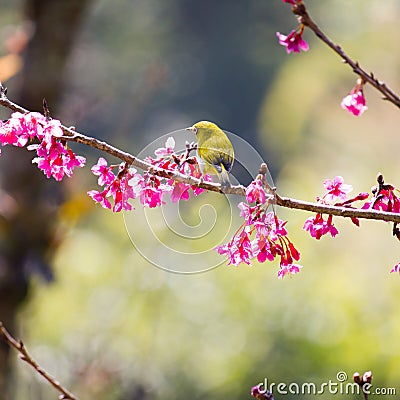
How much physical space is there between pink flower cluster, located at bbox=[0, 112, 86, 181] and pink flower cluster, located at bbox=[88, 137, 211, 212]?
4 cm

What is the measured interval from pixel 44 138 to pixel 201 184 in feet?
0.66

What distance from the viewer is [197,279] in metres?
4.33

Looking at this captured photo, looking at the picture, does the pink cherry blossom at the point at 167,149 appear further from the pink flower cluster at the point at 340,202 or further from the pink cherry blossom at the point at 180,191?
the pink flower cluster at the point at 340,202

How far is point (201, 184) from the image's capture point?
942 mm

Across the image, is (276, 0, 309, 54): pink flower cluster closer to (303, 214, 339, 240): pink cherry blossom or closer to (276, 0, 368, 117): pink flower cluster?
(276, 0, 368, 117): pink flower cluster

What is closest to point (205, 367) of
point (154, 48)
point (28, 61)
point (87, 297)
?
point (87, 297)

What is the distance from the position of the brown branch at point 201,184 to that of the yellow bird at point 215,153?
37 mm

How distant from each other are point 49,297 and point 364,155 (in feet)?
16.9

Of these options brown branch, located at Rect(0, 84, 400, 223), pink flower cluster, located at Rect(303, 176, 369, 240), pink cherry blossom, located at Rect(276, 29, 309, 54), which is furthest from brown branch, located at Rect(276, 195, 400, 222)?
pink cherry blossom, located at Rect(276, 29, 309, 54)

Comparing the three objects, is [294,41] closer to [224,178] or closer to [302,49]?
[302,49]

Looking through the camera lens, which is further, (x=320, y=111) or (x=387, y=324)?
(x=320, y=111)

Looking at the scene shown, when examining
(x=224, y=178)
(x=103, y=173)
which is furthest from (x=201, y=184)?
(x=103, y=173)

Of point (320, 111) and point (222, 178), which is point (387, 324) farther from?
point (320, 111)

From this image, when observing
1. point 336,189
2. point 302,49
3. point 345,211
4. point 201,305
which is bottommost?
point 345,211
